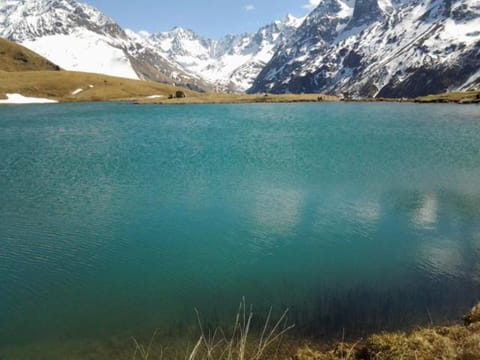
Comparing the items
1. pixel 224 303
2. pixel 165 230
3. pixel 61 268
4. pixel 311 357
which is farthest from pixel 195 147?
pixel 311 357

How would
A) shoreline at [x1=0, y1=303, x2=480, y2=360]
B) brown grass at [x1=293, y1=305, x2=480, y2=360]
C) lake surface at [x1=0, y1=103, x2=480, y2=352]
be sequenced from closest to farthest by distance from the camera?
brown grass at [x1=293, y1=305, x2=480, y2=360] < shoreline at [x1=0, y1=303, x2=480, y2=360] < lake surface at [x1=0, y1=103, x2=480, y2=352]

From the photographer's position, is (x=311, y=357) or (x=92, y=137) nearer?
(x=311, y=357)

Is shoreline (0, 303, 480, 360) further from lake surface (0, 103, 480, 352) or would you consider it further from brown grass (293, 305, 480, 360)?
lake surface (0, 103, 480, 352)

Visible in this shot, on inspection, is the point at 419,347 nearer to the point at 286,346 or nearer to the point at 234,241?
the point at 286,346

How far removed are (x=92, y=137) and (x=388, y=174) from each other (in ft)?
204

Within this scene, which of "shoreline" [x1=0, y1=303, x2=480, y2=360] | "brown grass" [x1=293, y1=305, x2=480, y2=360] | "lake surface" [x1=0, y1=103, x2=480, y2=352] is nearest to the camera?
"brown grass" [x1=293, y1=305, x2=480, y2=360]

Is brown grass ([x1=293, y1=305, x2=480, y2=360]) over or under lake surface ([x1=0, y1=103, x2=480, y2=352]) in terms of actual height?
over

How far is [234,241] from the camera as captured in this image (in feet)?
99.3

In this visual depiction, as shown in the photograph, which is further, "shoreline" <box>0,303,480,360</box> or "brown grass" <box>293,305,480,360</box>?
"shoreline" <box>0,303,480,360</box>

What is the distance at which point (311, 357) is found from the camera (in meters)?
15.9

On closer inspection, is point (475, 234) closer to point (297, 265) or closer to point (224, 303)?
point (297, 265)

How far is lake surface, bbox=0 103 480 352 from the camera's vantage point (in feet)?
69.2

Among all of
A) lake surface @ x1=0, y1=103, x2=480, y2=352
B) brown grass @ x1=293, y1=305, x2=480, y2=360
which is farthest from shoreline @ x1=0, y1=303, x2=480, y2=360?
lake surface @ x1=0, y1=103, x2=480, y2=352

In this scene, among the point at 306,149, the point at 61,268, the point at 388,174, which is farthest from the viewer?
the point at 306,149
